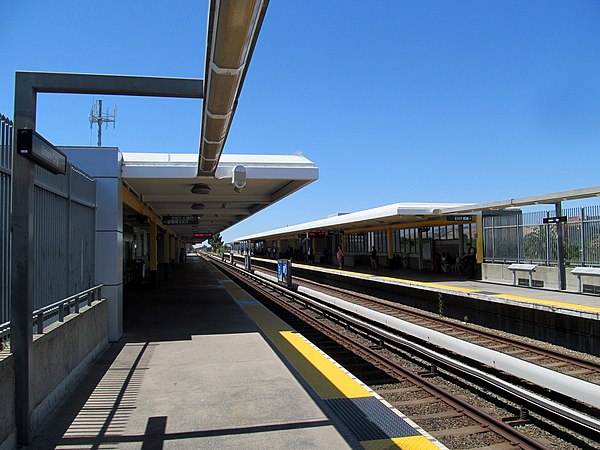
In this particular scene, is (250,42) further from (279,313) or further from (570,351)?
(279,313)

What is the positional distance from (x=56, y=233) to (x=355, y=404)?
14.3ft

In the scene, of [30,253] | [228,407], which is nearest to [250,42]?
[30,253]

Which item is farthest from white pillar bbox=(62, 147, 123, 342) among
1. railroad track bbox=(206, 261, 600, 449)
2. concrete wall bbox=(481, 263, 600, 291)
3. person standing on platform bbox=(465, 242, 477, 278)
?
person standing on platform bbox=(465, 242, 477, 278)

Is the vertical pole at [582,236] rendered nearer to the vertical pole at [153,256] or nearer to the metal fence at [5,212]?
the metal fence at [5,212]

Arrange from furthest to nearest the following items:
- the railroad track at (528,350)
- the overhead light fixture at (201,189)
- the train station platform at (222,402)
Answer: the overhead light fixture at (201,189) < the railroad track at (528,350) < the train station platform at (222,402)

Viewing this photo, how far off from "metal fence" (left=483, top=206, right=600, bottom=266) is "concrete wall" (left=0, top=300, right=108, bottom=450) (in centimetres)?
1318

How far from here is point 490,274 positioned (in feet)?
59.0

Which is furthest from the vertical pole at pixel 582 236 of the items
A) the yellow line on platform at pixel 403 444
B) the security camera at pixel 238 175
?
the yellow line on platform at pixel 403 444

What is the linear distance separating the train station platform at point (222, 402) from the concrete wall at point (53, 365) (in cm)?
18

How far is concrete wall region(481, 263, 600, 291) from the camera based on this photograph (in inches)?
541

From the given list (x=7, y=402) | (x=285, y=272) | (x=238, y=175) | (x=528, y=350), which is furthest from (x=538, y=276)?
(x=7, y=402)

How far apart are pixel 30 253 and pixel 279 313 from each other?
1072 cm

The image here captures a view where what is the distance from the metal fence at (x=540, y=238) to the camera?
45.0 ft

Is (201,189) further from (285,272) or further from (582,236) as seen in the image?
(582,236)
